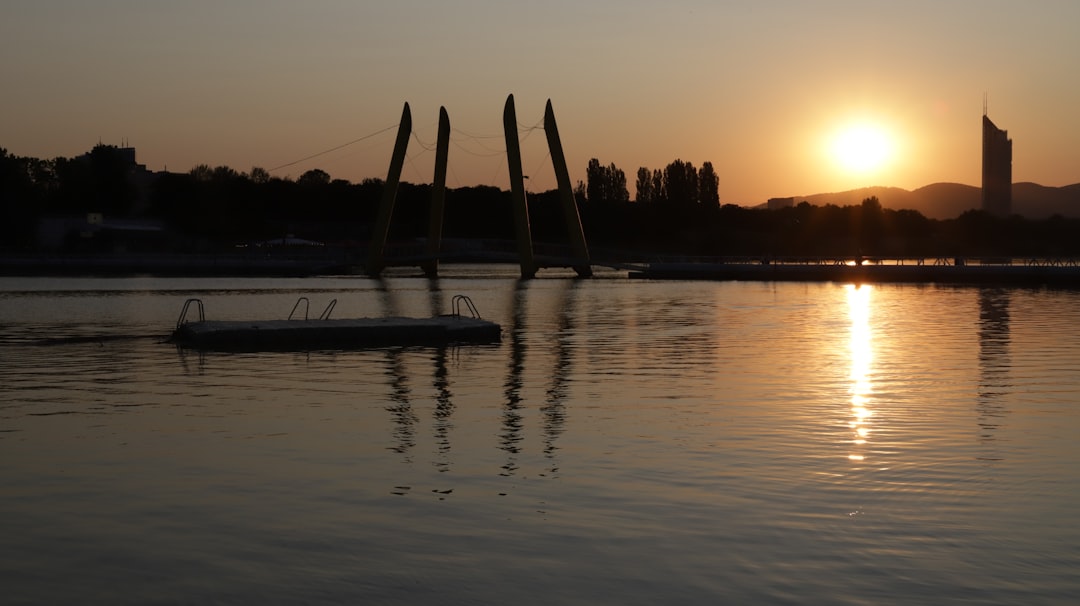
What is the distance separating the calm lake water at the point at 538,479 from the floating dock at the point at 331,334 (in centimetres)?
249

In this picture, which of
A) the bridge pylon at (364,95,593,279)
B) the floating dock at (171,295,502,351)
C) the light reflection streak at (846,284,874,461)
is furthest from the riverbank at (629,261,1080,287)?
the floating dock at (171,295,502,351)

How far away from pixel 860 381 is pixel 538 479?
12036 mm

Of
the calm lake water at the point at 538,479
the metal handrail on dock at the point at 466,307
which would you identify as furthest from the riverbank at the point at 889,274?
the calm lake water at the point at 538,479

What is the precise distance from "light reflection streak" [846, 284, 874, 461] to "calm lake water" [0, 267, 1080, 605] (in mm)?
98

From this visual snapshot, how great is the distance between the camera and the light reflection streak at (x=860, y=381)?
1523cm

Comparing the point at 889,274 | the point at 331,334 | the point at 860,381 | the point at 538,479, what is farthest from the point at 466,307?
the point at 889,274

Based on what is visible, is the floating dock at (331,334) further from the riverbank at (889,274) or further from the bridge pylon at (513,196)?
the bridge pylon at (513,196)

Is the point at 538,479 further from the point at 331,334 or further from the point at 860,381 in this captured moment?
the point at 331,334

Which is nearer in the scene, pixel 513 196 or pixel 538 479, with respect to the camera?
pixel 538 479

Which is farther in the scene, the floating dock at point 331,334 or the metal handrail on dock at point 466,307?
the metal handrail on dock at point 466,307

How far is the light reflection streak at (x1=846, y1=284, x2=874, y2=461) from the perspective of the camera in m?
15.2

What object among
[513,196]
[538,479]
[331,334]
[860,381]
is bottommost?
[860,381]

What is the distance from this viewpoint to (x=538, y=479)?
1237 centimetres

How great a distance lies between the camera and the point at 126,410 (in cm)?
1811
